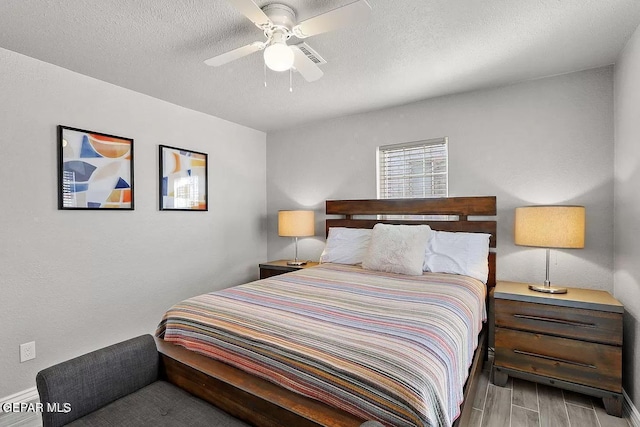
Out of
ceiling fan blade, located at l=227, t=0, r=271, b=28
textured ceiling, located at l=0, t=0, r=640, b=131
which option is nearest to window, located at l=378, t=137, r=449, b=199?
textured ceiling, located at l=0, t=0, r=640, b=131

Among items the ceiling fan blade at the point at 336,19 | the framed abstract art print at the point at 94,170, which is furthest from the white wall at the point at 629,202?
the framed abstract art print at the point at 94,170

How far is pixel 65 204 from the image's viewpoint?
8.08 ft

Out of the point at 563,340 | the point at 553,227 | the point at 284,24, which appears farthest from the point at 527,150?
the point at 284,24

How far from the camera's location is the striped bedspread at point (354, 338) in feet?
3.66

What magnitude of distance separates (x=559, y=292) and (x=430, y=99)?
2064 millimetres

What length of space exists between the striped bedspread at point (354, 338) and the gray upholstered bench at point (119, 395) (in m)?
0.22

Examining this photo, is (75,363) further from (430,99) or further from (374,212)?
(430,99)

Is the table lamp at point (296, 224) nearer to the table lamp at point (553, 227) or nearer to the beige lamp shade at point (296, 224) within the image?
the beige lamp shade at point (296, 224)

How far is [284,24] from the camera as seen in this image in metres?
1.78

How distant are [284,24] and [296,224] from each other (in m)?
2.27

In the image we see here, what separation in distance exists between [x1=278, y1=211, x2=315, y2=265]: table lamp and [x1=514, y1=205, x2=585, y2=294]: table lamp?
7.11ft

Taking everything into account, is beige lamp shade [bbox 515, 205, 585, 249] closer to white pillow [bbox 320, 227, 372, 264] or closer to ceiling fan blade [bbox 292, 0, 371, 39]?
white pillow [bbox 320, 227, 372, 264]

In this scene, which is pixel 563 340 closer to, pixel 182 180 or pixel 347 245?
pixel 347 245

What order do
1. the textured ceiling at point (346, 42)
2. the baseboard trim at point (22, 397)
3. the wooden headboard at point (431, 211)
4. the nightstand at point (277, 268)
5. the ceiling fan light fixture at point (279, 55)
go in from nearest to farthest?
the ceiling fan light fixture at point (279, 55) < the textured ceiling at point (346, 42) < the baseboard trim at point (22, 397) < the wooden headboard at point (431, 211) < the nightstand at point (277, 268)
